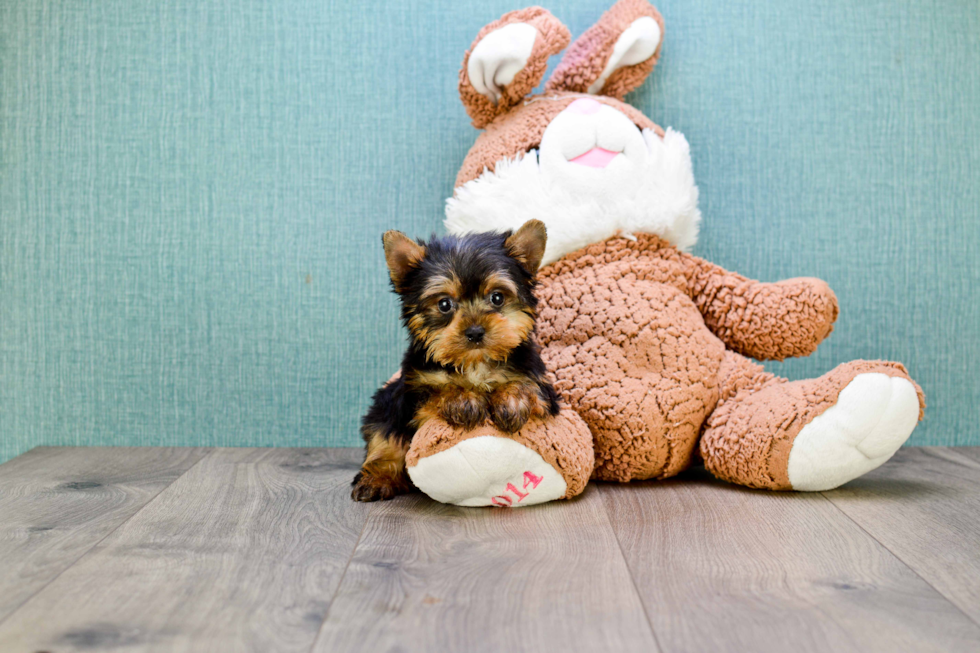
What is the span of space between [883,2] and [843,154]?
0.46 meters

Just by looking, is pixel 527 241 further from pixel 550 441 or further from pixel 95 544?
pixel 95 544

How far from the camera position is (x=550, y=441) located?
4.91ft

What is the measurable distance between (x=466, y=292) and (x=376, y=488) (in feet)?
1.75

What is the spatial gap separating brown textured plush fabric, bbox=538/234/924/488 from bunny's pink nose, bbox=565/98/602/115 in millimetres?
339

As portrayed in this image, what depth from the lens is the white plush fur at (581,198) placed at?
179 cm

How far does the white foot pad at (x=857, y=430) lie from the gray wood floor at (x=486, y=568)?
0.27 feet

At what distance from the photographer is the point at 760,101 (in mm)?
2188

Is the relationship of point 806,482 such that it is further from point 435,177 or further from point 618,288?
point 435,177

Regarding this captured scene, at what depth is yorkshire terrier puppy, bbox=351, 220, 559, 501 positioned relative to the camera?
4.59 feet

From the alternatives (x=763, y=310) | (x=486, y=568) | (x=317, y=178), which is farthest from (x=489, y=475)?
(x=317, y=178)

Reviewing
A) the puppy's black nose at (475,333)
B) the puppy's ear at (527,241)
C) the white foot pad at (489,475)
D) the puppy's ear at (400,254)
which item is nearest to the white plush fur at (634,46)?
the puppy's ear at (527,241)

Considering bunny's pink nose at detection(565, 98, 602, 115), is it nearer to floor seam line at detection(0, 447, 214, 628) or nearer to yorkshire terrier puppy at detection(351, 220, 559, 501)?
yorkshire terrier puppy at detection(351, 220, 559, 501)

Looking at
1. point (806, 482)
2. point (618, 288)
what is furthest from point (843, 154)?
point (806, 482)

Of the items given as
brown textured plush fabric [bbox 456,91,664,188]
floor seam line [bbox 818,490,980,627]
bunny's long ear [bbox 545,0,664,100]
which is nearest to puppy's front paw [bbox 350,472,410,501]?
brown textured plush fabric [bbox 456,91,664,188]
